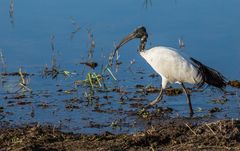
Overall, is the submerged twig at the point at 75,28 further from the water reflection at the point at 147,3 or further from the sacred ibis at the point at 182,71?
the sacred ibis at the point at 182,71

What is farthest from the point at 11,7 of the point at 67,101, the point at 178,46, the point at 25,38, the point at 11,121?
the point at 11,121

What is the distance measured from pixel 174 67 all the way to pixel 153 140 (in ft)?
10.5

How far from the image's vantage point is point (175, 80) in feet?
33.3

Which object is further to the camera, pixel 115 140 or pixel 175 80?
pixel 175 80

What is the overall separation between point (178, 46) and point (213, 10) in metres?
2.09

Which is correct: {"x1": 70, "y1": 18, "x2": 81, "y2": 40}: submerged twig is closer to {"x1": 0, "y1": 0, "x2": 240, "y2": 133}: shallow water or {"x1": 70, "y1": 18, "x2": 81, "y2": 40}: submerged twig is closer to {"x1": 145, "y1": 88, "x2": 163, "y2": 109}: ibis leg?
{"x1": 0, "y1": 0, "x2": 240, "y2": 133}: shallow water

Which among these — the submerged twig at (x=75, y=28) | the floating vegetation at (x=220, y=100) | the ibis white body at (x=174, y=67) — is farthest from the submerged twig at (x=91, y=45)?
the floating vegetation at (x=220, y=100)

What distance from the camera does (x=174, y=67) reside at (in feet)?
32.7

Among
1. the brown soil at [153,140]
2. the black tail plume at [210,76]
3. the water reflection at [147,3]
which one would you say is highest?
the water reflection at [147,3]

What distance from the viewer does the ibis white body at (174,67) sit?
991 centimetres

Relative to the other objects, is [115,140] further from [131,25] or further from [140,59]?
[131,25]

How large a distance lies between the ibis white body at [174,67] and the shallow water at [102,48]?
0.34 metres

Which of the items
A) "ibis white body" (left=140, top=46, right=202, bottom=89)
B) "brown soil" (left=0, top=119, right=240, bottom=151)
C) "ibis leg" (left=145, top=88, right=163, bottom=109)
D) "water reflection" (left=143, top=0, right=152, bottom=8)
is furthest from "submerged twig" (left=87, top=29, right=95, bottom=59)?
"brown soil" (left=0, top=119, right=240, bottom=151)

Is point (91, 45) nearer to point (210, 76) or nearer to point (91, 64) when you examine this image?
point (91, 64)
